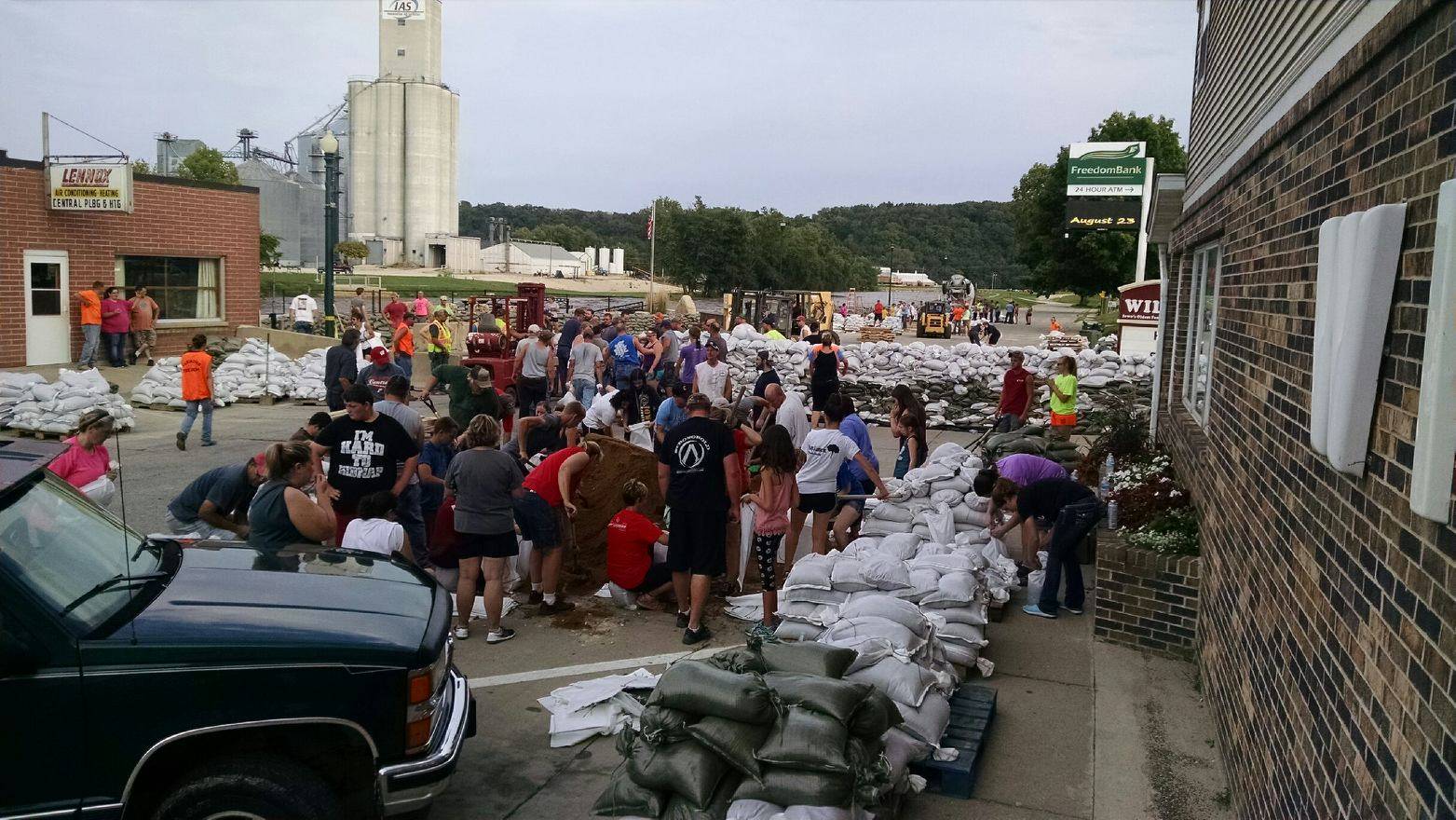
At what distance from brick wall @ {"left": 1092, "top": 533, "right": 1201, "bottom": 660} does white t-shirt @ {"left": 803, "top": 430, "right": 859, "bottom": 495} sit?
2211 mm

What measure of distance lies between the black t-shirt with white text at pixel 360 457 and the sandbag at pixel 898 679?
398 cm

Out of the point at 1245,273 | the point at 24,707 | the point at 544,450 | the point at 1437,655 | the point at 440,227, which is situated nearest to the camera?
Result: the point at 1437,655

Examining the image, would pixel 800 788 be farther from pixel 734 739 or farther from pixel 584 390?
pixel 584 390

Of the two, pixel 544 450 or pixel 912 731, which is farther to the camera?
pixel 544 450

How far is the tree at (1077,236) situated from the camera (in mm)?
51281

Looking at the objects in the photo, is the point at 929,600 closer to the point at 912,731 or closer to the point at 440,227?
the point at 912,731

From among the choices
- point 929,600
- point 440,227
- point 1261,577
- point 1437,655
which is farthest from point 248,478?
point 440,227

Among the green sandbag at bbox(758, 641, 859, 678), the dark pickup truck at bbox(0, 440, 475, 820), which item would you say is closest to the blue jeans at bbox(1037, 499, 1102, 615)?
the green sandbag at bbox(758, 641, 859, 678)

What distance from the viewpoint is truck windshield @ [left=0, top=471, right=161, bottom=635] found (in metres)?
4.27

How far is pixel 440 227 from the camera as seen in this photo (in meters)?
102

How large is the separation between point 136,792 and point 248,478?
151 inches

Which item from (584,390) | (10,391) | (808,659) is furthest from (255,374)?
(808,659)

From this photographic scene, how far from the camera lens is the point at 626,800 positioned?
16.0 ft

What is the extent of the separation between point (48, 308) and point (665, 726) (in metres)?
21.5
